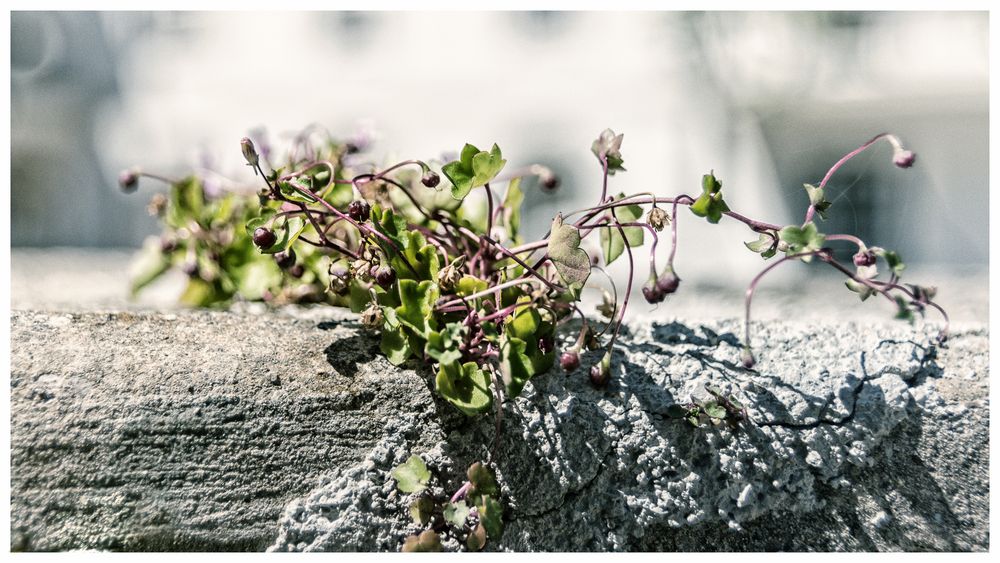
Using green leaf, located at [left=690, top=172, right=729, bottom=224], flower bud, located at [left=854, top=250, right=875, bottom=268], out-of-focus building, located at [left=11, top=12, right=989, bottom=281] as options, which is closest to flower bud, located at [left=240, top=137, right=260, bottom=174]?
green leaf, located at [left=690, top=172, right=729, bottom=224]

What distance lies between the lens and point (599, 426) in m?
0.89

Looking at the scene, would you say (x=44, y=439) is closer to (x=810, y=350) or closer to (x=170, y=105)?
(x=810, y=350)

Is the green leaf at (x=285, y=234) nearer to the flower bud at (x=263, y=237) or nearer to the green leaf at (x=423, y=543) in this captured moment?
the flower bud at (x=263, y=237)

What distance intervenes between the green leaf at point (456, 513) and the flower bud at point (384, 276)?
25cm

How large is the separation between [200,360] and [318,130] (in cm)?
59

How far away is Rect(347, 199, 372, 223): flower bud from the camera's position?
2.81ft

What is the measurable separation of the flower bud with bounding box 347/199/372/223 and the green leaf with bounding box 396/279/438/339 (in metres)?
0.08

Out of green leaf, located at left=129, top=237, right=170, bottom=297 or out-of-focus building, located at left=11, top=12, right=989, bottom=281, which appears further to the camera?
out-of-focus building, located at left=11, top=12, right=989, bottom=281

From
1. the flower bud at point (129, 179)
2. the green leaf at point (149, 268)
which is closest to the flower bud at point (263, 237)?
the flower bud at point (129, 179)

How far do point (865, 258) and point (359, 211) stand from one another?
0.57 m

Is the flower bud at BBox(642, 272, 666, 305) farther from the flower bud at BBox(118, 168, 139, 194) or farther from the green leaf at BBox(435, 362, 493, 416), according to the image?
the flower bud at BBox(118, 168, 139, 194)

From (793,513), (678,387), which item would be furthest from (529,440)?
(793,513)

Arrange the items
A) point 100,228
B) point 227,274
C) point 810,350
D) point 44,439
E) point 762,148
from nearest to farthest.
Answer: point 44,439 < point 810,350 < point 227,274 < point 762,148 < point 100,228

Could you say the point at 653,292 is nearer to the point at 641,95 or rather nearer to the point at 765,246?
the point at 765,246
